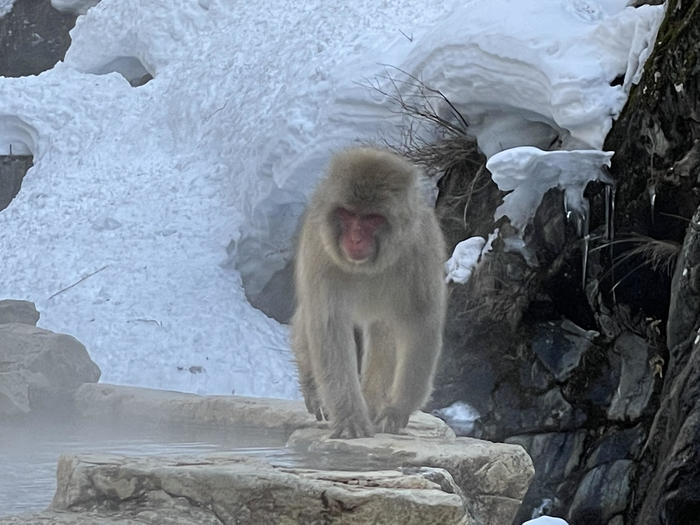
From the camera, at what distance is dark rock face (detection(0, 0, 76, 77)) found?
488 inches

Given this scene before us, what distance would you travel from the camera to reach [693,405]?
4.08 meters

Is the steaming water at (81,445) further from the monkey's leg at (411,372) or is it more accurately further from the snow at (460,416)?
the snow at (460,416)

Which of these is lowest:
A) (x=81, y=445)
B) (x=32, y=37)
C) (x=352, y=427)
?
(x=81, y=445)

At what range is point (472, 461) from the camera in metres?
3.28

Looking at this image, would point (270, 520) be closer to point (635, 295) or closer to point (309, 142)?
point (635, 295)

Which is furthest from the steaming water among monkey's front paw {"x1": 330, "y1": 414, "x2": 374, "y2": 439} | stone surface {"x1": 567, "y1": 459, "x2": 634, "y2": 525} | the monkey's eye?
stone surface {"x1": 567, "y1": 459, "x2": 634, "y2": 525}

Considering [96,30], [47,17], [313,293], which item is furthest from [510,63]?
[47,17]

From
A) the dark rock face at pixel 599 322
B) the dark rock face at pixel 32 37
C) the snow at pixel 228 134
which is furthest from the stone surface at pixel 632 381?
the dark rock face at pixel 32 37

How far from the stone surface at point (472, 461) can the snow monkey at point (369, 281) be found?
0.11 metres

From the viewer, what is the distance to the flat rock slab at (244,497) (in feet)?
8.86

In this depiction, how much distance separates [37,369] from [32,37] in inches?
296

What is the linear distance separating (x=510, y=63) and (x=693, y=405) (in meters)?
2.98

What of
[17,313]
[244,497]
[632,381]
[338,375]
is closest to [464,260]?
[632,381]

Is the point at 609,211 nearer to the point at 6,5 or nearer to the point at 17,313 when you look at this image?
the point at 17,313
